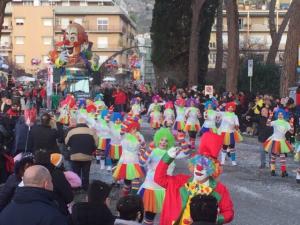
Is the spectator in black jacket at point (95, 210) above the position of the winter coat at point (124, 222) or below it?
above

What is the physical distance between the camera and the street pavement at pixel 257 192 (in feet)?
37.7

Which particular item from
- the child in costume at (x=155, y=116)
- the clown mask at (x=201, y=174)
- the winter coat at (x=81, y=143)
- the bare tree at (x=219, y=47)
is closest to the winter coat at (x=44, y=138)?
the winter coat at (x=81, y=143)

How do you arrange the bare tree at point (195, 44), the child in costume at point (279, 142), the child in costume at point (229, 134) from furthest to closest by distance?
the bare tree at point (195, 44)
the child in costume at point (229, 134)
the child in costume at point (279, 142)

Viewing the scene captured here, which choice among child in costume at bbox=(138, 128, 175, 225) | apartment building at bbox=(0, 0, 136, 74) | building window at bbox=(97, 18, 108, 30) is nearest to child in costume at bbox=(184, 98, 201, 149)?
child in costume at bbox=(138, 128, 175, 225)

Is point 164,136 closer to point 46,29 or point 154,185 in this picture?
point 154,185

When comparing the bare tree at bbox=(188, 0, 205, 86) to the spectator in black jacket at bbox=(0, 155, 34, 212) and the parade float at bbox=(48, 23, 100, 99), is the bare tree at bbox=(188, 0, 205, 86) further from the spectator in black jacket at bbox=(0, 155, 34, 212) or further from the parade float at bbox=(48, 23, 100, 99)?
the spectator in black jacket at bbox=(0, 155, 34, 212)

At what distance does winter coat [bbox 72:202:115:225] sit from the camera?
6.13m

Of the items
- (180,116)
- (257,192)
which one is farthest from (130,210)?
(180,116)

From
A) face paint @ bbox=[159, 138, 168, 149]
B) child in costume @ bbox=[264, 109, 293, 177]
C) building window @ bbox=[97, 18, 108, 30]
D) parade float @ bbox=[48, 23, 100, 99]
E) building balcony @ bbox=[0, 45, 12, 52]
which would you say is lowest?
child in costume @ bbox=[264, 109, 293, 177]

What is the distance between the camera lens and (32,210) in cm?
516

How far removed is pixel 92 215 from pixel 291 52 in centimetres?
2109

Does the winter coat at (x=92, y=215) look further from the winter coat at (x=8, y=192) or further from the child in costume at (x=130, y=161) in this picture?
the child in costume at (x=130, y=161)

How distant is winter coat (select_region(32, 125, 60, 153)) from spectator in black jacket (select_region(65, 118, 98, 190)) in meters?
0.47

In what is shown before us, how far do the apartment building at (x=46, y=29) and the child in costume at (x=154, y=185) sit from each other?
8473 centimetres
